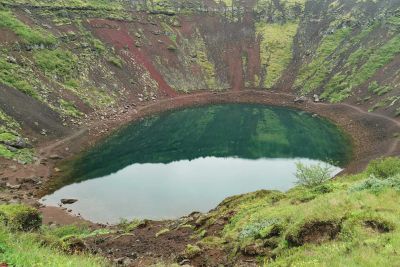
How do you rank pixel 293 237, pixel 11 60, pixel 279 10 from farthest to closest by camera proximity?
pixel 279 10, pixel 11 60, pixel 293 237

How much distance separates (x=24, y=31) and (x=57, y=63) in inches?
372

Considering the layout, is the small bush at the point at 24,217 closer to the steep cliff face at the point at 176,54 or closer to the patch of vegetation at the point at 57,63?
the steep cliff face at the point at 176,54

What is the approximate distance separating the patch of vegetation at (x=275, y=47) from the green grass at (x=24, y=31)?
187 ft

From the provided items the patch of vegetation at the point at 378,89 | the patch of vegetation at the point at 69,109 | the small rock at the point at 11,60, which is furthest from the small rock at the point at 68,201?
the patch of vegetation at the point at 378,89

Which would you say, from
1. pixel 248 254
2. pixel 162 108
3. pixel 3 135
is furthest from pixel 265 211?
pixel 162 108

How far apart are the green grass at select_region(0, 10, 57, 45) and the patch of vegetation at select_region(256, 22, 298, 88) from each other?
57117 millimetres

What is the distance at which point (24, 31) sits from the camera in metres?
89.2

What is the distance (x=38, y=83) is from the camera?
→ 81625mm

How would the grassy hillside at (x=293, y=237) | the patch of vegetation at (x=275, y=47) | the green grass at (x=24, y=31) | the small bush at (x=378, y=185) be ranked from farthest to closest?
the patch of vegetation at (x=275, y=47) → the green grass at (x=24, y=31) → the small bush at (x=378, y=185) → the grassy hillside at (x=293, y=237)

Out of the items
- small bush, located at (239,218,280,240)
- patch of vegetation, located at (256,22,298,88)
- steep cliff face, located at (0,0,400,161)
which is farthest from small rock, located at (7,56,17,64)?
small bush, located at (239,218,280,240)

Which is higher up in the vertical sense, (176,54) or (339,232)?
(176,54)

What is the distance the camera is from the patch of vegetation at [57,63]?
87.0 meters

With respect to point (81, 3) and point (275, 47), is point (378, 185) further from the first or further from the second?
point (275, 47)

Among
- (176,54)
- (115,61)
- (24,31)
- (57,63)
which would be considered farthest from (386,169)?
(176,54)
